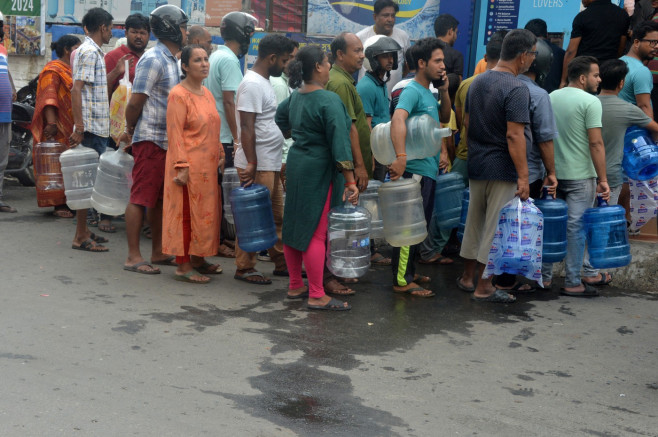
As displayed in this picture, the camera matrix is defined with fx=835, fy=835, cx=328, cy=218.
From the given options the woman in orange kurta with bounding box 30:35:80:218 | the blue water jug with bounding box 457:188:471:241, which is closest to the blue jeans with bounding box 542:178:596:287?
the blue water jug with bounding box 457:188:471:241

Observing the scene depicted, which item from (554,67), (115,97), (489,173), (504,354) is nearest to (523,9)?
(554,67)

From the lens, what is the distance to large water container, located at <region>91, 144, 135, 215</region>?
7.31 metres

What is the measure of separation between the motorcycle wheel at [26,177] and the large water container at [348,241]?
19.6 feet

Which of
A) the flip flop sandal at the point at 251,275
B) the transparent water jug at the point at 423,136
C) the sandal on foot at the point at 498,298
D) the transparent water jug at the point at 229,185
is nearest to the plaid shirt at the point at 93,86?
the transparent water jug at the point at 229,185

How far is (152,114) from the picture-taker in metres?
6.66

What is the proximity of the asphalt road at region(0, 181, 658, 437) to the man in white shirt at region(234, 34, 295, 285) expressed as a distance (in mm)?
276

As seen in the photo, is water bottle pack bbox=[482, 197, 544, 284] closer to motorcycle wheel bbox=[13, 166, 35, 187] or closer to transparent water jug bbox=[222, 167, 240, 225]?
transparent water jug bbox=[222, 167, 240, 225]

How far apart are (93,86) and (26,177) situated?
3540mm

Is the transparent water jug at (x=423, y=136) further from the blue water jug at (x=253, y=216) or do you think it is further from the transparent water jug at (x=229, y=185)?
the transparent water jug at (x=229, y=185)

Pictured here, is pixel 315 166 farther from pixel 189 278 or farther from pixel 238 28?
pixel 238 28

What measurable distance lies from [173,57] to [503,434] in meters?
4.22

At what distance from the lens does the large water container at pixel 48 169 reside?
838 cm

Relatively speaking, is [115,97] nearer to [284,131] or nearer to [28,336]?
[284,131]

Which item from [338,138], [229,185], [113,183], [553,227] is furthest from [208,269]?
[553,227]
